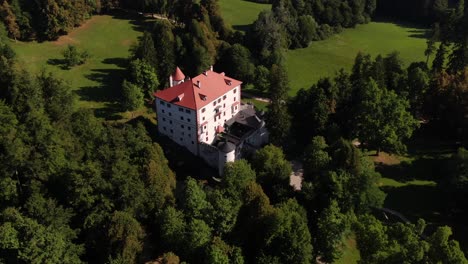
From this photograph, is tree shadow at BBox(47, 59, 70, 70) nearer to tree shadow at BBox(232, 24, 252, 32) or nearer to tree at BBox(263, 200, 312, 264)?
tree shadow at BBox(232, 24, 252, 32)

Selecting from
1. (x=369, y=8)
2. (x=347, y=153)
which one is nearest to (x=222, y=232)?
(x=347, y=153)

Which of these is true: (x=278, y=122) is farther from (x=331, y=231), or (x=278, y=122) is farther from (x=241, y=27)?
(x=241, y=27)

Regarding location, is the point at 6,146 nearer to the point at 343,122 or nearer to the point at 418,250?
the point at 418,250

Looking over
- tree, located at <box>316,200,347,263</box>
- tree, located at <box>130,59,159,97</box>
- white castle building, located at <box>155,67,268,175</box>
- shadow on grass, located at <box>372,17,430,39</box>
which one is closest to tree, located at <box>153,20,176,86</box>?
tree, located at <box>130,59,159,97</box>

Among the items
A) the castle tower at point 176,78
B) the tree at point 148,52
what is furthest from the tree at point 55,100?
the tree at point 148,52

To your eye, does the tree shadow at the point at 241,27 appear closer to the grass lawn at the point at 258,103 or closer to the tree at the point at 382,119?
the grass lawn at the point at 258,103
